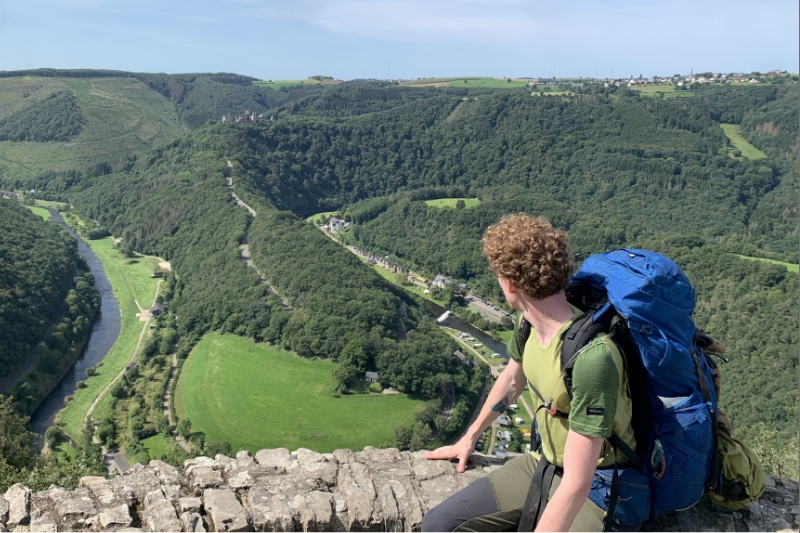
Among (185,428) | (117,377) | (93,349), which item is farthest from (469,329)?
(93,349)

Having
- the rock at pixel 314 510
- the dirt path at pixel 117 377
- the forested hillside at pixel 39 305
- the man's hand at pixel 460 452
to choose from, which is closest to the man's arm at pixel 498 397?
the man's hand at pixel 460 452

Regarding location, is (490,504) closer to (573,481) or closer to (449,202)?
(573,481)

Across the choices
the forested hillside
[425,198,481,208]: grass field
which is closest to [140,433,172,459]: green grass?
the forested hillside

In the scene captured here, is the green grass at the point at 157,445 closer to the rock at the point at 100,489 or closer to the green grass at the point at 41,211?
the rock at the point at 100,489

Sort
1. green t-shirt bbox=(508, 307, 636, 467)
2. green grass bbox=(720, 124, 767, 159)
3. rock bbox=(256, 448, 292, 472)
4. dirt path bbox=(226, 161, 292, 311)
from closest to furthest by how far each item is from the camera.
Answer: green t-shirt bbox=(508, 307, 636, 467), rock bbox=(256, 448, 292, 472), dirt path bbox=(226, 161, 292, 311), green grass bbox=(720, 124, 767, 159)

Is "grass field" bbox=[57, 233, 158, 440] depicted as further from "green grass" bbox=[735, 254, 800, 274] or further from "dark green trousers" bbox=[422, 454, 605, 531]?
"green grass" bbox=[735, 254, 800, 274]
